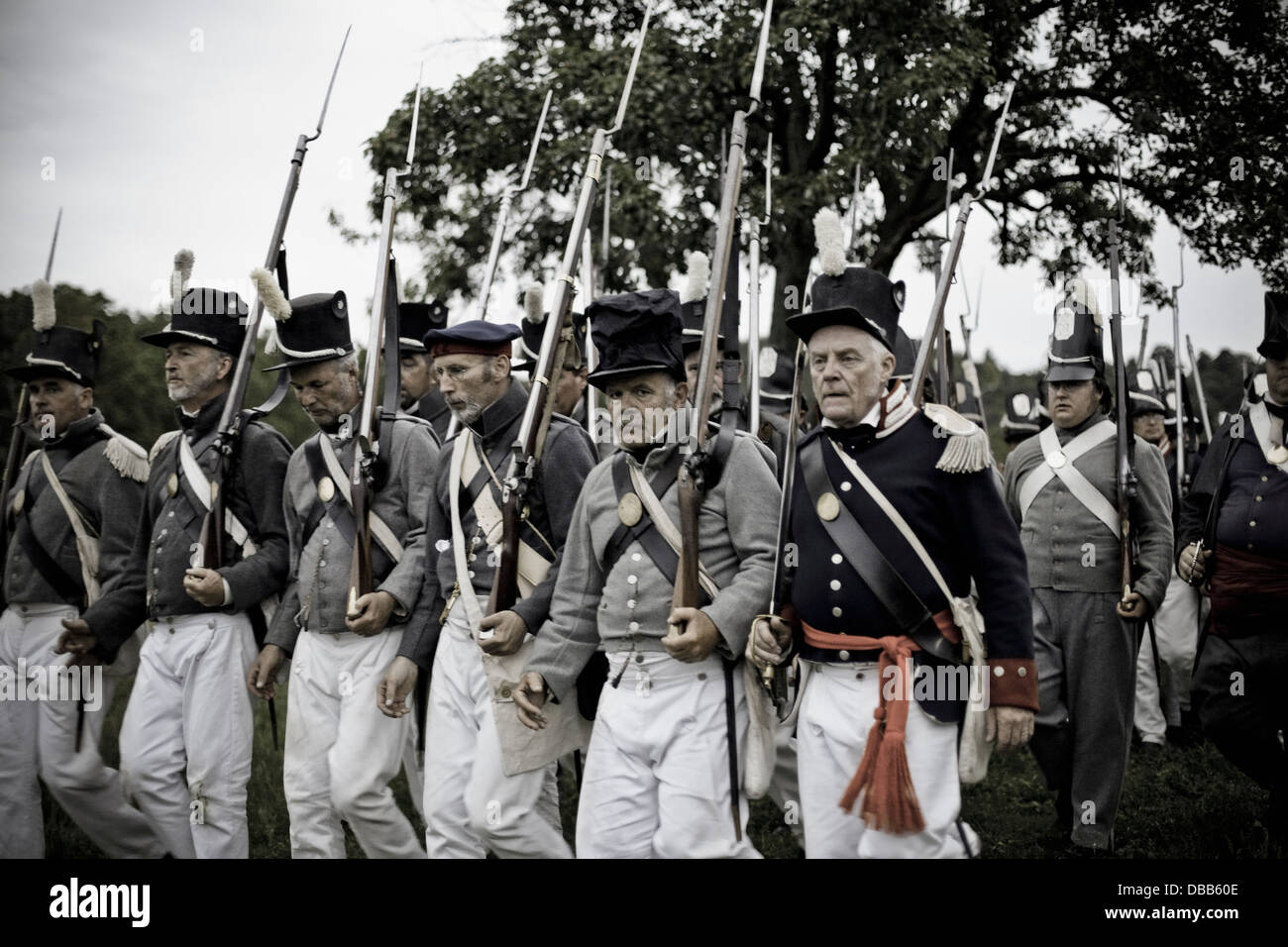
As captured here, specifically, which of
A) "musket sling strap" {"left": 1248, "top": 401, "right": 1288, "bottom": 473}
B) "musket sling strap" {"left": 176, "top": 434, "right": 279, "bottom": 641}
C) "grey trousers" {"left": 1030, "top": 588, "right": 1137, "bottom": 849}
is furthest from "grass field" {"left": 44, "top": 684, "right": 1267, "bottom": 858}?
"musket sling strap" {"left": 1248, "top": 401, "right": 1288, "bottom": 473}

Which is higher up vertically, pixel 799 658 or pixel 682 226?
pixel 682 226

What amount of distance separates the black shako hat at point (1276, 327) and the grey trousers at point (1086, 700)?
1378 mm

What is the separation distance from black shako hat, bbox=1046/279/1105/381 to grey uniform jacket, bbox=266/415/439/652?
3191 millimetres

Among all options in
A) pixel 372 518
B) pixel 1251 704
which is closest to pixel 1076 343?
pixel 1251 704

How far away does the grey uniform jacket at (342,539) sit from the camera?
16.5ft

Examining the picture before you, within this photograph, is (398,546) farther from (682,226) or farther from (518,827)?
(682,226)

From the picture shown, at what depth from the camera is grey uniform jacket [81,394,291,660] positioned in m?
5.34

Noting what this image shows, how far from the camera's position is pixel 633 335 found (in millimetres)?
4195

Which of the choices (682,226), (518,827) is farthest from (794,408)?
(682,226)

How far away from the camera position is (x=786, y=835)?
20.0 ft

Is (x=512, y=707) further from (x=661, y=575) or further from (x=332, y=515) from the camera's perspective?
(x=332, y=515)

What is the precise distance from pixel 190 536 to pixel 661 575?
8.07 ft

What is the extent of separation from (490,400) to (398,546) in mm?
766

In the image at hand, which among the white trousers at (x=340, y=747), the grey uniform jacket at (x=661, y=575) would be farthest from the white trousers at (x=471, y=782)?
the grey uniform jacket at (x=661, y=575)
